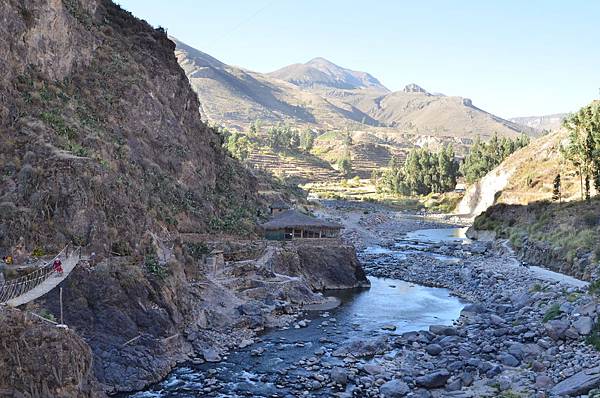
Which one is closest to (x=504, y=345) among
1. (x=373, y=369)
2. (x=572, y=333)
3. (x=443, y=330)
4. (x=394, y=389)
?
(x=572, y=333)

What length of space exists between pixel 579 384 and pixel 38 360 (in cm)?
2221

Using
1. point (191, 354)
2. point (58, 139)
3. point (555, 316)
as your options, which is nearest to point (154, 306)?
point (191, 354)

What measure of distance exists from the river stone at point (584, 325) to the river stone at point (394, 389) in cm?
1065

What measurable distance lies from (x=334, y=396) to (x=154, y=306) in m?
12.4

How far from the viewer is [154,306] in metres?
33.4

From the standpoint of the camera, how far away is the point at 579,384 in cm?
2398

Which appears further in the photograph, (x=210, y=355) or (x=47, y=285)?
(x=210, y=355)

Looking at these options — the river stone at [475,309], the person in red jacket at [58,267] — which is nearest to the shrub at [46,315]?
the person in red jacket at [58,267]

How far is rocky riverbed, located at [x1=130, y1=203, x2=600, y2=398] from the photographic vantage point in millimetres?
27469

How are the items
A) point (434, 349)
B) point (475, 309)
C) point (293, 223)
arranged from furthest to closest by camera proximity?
point (293, 223) → point (475, 309) → point (434, 349)

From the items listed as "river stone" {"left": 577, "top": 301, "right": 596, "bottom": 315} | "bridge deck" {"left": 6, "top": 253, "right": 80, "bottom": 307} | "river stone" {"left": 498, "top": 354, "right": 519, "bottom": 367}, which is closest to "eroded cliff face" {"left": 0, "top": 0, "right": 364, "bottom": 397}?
"bridge deck" {"left": 6, "top": 253, "right": 80, "bottom": 307}

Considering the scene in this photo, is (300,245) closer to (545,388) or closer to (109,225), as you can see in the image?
(109,225)

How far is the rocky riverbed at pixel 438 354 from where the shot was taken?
27469mm

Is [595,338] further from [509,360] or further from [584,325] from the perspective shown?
[509,360]
